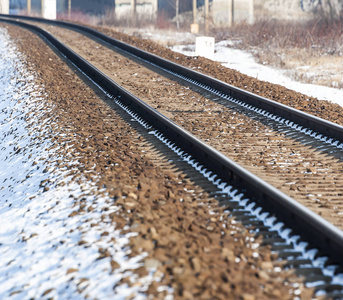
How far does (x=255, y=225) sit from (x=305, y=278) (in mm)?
824

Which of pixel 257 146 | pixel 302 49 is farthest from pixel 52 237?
pixel 302 49

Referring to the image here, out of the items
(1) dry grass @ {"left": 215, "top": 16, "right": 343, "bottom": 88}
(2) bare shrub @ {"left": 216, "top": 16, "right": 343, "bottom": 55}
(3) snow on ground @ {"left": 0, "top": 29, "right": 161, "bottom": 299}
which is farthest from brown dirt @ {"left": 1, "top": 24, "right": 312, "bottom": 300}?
(2) bare shrub @ {"left": 216, "top": 16, "right": 343, "bottom": 55}

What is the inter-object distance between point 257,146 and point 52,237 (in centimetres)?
340

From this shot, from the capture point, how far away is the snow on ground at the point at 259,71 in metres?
11.4

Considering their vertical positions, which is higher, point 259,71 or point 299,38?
point 299,38

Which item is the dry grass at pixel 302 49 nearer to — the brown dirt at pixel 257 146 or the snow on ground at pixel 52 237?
the brown dirt at pixel 257 146

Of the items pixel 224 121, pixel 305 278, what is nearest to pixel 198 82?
pixel 224 121

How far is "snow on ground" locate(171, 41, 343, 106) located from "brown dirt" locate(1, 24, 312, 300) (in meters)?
6.13

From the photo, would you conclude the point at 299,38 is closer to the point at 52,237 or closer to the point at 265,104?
the point at 265,104

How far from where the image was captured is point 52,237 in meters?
4.01

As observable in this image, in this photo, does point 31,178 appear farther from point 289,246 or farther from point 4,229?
point 289,246

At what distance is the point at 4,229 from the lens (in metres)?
4.57

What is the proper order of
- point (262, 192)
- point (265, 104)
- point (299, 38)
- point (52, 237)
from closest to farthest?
point (52, 237)
point (262, 192)
point (265, 104)
point (299, 38)

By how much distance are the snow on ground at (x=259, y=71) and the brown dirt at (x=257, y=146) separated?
1.46 meters
